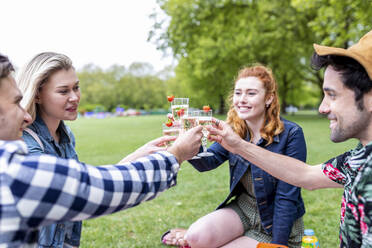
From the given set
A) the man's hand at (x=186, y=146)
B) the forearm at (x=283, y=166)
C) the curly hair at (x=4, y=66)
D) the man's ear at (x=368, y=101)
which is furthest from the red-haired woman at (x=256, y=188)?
the curly hair at (x=4, y=66)

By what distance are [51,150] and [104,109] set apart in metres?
93.4

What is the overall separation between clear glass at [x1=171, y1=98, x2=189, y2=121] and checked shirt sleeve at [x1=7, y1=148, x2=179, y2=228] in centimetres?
132

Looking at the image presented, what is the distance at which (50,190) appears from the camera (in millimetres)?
1517

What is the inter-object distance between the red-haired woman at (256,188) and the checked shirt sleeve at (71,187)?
7.33 feet

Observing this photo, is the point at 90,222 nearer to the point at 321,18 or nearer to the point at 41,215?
the point at 41,215

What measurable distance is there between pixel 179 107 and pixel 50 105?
4.00 ft

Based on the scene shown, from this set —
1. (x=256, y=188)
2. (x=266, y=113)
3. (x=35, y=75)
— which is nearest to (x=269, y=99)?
(x=266, y=113)

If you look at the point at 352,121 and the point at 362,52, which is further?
the point at 352,121

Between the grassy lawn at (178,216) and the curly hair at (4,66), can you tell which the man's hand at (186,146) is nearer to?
the curly hair at (4,66)

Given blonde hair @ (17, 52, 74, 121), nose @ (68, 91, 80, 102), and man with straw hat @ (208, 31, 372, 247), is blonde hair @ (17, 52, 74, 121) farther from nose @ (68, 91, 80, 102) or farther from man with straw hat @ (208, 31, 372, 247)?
man with straw hat @ (208, 31, 372, 247)

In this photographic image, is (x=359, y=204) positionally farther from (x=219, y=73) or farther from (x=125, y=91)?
(x=125, y=91)

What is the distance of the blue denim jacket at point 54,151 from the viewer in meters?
2.95

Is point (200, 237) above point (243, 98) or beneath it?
beneath

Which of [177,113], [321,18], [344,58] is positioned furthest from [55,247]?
[321,18]
